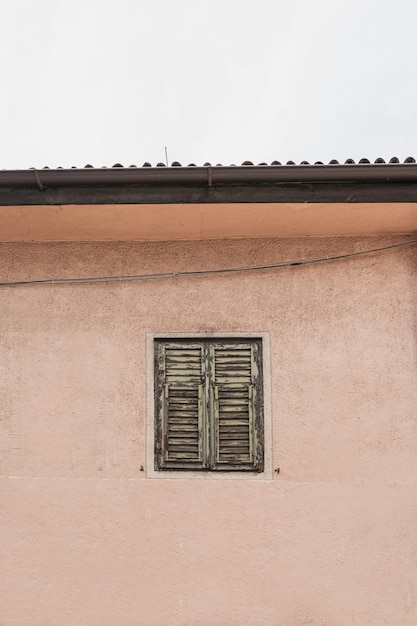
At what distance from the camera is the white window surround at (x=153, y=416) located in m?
4.26

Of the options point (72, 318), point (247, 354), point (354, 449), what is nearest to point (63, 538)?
point (72, 318)

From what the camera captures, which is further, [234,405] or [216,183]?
[234,405]

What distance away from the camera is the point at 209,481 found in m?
4.25

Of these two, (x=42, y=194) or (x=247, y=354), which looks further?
(x=247, y=354)

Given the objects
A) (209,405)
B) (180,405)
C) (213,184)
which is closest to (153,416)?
(180,405)

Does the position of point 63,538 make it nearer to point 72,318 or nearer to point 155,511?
point 155,511

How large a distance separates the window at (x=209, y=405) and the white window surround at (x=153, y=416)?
0.04m

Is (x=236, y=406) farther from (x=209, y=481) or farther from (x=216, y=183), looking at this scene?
(x=216, y=183)

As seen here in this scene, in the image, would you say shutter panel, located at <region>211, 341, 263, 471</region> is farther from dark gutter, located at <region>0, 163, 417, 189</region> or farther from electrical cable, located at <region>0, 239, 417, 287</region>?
dark gutter, located at <region>0, 163, 417, 189</region>

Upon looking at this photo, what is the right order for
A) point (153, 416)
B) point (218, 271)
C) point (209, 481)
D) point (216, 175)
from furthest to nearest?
point (218, 271), point (153, 416), point (209, 481), point (216, 175)

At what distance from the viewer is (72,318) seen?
14.9 ft

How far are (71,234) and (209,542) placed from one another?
2.93 m

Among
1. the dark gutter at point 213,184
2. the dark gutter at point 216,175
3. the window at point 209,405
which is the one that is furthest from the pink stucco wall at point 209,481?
the dark gutter at point 216,175

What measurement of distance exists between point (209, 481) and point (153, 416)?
0.73 m
